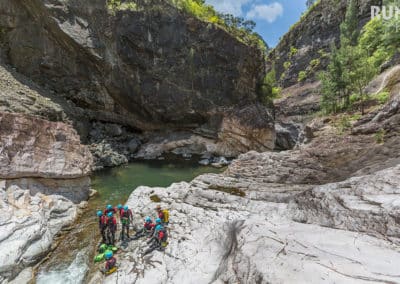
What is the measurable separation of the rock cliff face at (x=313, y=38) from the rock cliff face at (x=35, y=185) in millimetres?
45414

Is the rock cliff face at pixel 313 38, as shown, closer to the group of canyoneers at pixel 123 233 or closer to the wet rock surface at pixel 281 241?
the wet rock surface at pixel 281 241

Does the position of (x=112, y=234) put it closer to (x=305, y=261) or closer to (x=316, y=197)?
(x=305, y=261)

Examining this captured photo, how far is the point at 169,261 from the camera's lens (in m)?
7.82

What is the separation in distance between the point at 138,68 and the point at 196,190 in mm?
18630

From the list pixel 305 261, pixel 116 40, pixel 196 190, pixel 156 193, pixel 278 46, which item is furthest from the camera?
pixel 278 46

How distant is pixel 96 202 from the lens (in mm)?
14188

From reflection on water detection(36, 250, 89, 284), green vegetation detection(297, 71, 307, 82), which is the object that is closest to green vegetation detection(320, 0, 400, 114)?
green vegetation detection(297, 71, 307, 82)

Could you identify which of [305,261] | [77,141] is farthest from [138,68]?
[305,261]

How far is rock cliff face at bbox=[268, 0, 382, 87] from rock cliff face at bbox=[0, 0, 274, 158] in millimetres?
23689

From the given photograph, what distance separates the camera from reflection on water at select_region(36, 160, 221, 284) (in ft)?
26.6

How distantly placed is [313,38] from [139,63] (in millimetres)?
41511

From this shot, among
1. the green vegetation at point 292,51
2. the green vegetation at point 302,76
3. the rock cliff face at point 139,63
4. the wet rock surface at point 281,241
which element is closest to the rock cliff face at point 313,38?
the green vegetation at point 292,51

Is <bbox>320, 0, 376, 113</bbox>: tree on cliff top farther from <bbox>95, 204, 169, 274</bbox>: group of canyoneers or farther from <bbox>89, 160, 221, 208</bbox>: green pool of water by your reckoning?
<bbox>95, 204, 169, 274</bbox>: group of canyoneers

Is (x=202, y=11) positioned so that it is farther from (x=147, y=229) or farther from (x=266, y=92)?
(x=147, y=229)
